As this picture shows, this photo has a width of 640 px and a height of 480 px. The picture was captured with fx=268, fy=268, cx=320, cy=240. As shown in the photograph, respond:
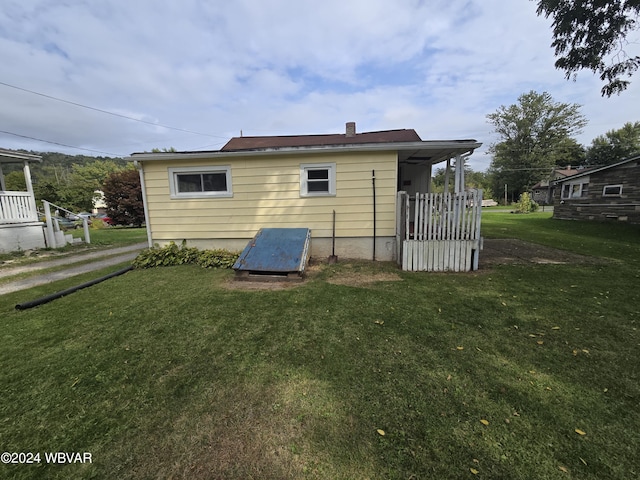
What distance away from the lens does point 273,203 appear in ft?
22.6

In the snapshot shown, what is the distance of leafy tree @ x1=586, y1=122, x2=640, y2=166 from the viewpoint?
40125 millimetres

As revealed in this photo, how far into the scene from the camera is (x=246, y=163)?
6742 millimetres

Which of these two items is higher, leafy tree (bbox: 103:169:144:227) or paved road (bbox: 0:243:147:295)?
leafy tree (bbox: 103:169:144:227)

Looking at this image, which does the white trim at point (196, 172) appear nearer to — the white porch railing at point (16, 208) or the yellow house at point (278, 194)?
the yellow house at point (278, 194)

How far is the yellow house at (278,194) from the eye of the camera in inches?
257

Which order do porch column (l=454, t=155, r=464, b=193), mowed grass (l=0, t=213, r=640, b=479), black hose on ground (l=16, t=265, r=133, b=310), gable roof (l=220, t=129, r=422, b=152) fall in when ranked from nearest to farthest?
mowed grass (l=0, t=213, r=640, b=479)
black hose on ground (l=16, t=265, r=133, b=310)
porch column (l=454, t=155, r=464, b=193)
gable roof (l=220, t=129, r=422, b=152)

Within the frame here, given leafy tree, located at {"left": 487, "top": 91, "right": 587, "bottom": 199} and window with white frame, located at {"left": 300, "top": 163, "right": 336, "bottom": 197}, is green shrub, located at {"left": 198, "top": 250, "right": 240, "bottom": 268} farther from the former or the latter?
leafy tree, located at {"left": 487, "top": 91, "right": 587, "bottom": 199}

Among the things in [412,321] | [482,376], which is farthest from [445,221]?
[482,376]

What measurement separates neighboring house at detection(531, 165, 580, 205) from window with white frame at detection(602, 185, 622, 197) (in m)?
27.9

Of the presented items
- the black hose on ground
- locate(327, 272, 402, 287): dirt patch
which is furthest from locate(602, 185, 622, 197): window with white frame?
the black hose on ground

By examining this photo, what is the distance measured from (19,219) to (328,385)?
12.2 meters

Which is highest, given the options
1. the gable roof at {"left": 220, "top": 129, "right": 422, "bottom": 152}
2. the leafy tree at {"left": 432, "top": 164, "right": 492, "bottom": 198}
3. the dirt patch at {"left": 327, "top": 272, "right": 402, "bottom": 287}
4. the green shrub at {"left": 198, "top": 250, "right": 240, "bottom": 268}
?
the leafy tree at {"left": 432, "top": 164, "right": 492, "bottom": 198}

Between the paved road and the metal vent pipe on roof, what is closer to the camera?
the paved road

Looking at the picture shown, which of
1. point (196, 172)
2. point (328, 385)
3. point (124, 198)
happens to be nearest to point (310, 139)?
point (196, 172)
